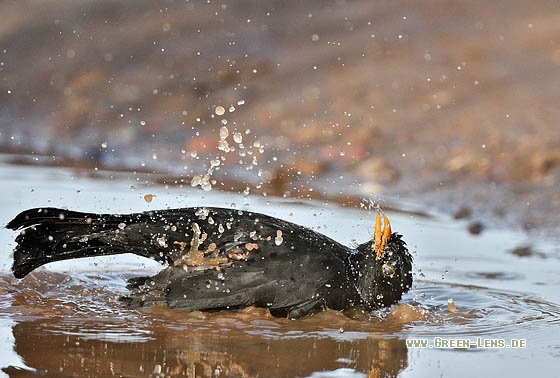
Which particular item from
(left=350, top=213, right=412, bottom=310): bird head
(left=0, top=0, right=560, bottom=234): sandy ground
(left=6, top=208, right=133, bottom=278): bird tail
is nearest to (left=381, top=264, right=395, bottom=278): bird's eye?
(left=350, top=213, right=412, bottom=310): bird head

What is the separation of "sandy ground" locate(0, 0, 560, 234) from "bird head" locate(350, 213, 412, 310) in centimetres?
240

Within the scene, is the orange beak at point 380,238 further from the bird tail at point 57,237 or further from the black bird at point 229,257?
the bird tail at point 57,237

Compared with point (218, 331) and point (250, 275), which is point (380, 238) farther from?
point (218, 331)

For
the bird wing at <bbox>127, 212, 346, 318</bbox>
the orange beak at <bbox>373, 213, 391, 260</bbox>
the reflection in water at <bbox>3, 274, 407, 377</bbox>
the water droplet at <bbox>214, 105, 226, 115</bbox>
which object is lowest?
the reflection in water at <bbox>3, 274, 407, 377</bbox>

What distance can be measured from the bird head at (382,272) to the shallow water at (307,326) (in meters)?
0.09

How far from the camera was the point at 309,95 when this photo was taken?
10914 mm

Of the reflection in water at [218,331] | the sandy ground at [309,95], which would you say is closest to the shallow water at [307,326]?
the reflection in water at [218,331]

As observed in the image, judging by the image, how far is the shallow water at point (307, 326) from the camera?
184 inches

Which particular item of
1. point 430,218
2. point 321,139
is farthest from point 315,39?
point 430,218

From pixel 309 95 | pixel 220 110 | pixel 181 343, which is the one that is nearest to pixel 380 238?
pixel 181 343

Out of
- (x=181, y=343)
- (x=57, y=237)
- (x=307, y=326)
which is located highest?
(x=57, y=237)

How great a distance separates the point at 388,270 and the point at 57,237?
1.83m

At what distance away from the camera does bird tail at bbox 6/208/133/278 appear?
5.75 metres

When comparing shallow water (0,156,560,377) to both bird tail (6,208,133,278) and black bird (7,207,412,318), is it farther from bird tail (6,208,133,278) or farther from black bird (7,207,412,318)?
bird tail (6,208,133,278)
